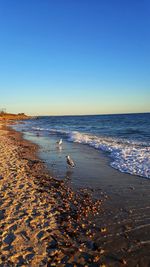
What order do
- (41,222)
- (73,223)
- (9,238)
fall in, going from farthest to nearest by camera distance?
(73,223), (41,222), (9,238)

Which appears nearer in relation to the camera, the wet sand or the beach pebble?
the wet sand

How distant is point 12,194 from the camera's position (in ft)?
30.6

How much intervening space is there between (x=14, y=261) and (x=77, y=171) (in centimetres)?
817

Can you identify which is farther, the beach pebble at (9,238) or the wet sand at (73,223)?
the beach pebble at (9,238)

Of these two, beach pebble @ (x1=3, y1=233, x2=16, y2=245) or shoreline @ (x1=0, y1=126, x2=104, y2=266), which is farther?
beach pebble @ (x1=3, y1=233, x2=16, y2=245)

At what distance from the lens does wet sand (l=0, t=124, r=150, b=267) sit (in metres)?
5.69

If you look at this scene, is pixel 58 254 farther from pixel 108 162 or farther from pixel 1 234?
pixel 108 162

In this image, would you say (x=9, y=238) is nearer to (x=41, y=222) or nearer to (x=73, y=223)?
(x=41, y=222)

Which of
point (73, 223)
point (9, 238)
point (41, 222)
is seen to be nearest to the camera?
point (9, 238)

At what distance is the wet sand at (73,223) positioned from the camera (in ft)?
18.7

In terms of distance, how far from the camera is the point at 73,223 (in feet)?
23.9

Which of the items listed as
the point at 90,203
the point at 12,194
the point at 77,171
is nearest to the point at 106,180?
the point at 77,171

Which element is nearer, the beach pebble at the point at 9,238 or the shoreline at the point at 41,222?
the shoreline at the point at 41,222

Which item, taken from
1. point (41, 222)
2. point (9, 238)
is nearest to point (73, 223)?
point (41, 222)
